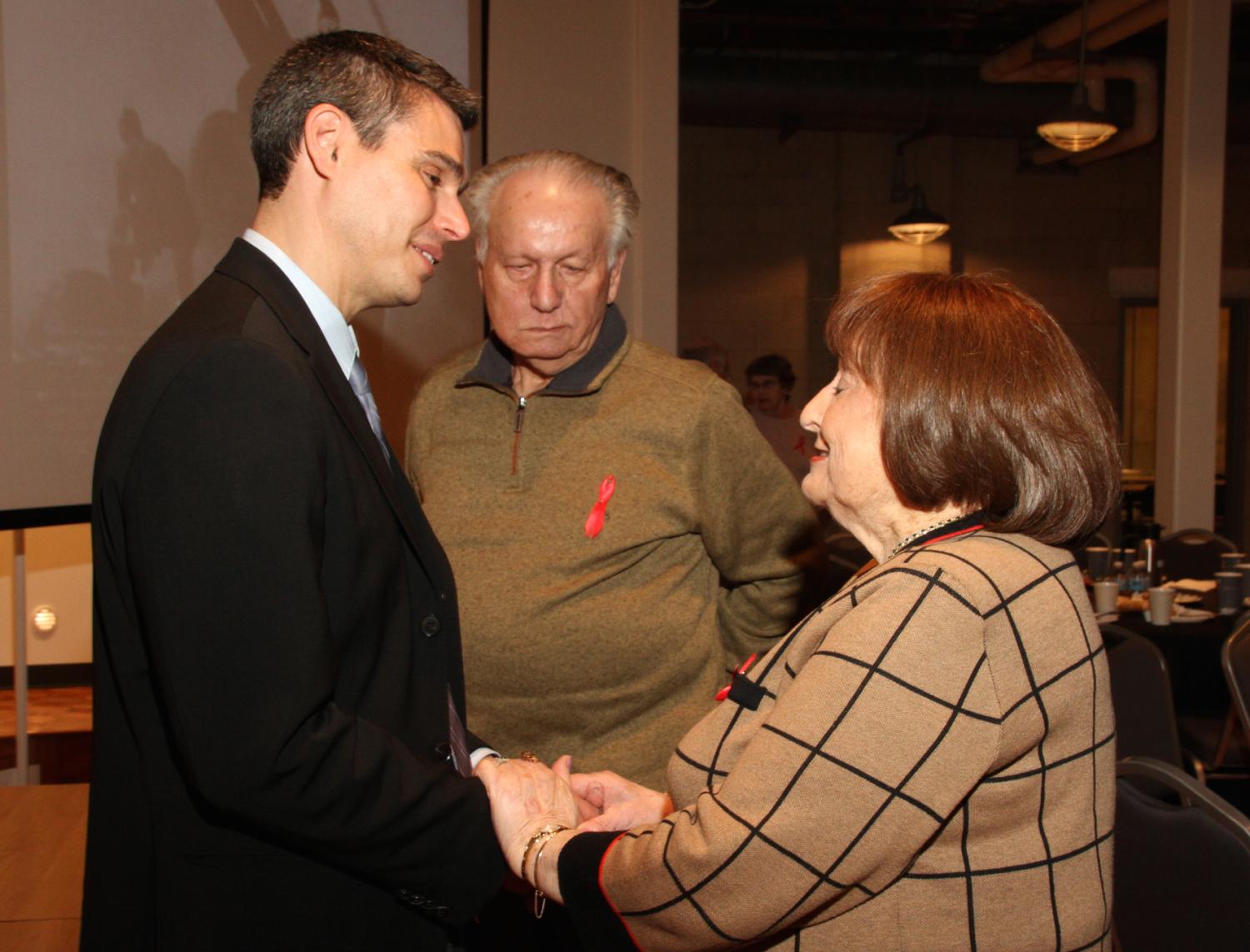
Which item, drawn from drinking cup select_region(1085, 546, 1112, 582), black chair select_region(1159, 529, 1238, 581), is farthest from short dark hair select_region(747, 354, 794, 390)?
drinking cup select_region(1085, 546, 1112, 582)

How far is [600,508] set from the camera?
202 centimetres

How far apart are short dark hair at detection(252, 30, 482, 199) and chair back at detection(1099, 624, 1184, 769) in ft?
8.19

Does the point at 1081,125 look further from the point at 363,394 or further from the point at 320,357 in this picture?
the point at 320,357

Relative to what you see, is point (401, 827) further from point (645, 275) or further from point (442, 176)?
point (645, 275)

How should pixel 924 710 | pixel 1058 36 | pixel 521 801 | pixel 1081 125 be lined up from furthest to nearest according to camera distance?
1. pixel 1058 36
2. pixel 1081 125
3. pixel 521 801
4. pixel 924 710

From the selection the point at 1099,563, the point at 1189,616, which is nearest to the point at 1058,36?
the point at 1099,563

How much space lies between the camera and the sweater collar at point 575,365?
2.13 metres

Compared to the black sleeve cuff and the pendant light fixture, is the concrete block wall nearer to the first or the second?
the pendant light fixture

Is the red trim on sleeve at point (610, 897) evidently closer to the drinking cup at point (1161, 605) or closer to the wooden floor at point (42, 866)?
the wooden floor at point (42, 866)

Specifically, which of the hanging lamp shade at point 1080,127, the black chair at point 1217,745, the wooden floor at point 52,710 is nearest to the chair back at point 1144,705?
the black chair at point 1217,745

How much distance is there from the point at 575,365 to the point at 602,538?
14.4 inches

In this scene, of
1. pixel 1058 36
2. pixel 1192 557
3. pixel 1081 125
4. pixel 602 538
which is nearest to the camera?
pixel 602 538

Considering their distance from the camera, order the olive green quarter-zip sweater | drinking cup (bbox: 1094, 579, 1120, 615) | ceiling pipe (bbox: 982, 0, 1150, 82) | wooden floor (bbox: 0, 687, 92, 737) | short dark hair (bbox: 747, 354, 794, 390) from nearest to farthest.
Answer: the olive green quarter-zip sweater, drinking cup (bbox: 1094, 579, 1120, 615), wooden floor (bbox: 0, 687, 92, 737), ceiling pipe (bbox: 982, 0, 1150, 82), short dark hair (bbox: 747, 354, 794, 390)

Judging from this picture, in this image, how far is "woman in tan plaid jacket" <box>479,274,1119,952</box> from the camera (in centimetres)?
106
